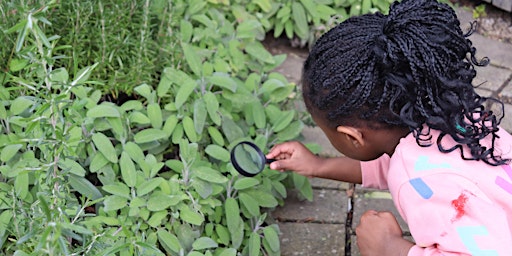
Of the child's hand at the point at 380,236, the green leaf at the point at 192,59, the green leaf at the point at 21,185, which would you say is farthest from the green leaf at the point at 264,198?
the green leaf at the point at 21,185

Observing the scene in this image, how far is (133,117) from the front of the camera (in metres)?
2.84

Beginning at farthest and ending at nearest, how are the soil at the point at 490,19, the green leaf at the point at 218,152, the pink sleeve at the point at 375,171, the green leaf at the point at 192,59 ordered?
the soil at the point at 490,19 → the green leaf at the point at 192,59 → the green leaf at the point at 218,152 → the pink sleeve at the point at 375,171

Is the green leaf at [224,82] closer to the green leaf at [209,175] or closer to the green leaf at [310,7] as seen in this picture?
the green leaf at [209,175]

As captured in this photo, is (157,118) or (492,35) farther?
(492,35)

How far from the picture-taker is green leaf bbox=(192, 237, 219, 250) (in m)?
2.53

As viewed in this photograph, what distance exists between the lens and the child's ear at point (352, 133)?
7.23 ft

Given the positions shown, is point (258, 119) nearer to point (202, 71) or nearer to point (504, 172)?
point (202, 71)

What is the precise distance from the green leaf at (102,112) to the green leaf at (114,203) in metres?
0.31

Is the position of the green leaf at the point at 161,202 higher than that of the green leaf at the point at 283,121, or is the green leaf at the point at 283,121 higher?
A: the green leaf at the point at 161,202

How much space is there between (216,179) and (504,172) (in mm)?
937

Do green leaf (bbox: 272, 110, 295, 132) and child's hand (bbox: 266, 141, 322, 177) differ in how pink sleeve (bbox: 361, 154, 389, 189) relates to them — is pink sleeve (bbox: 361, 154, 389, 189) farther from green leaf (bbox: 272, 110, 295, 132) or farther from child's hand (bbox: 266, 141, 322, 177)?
green leaf (bbox: 272, 110, 295, 132)

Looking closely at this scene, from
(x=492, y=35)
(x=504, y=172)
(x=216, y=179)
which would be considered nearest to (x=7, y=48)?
(x=216, y=179)

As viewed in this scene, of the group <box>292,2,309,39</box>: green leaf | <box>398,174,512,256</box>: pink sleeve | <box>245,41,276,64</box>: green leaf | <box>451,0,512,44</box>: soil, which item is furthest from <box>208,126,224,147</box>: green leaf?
<box>451,0,512,44</box>: soil

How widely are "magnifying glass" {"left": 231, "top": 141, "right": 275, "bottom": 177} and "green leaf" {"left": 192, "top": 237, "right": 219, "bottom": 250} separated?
272mm
